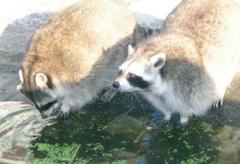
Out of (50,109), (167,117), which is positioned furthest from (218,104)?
(50,109)

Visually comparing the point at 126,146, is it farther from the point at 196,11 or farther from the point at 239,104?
the point at 196,11

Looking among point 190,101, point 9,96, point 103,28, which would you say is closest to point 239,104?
point 190,101

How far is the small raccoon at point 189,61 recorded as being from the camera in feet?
17.9

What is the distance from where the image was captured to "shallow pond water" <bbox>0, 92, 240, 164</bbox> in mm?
5434

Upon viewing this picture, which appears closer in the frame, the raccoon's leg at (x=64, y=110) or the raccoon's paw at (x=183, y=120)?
the raccoon's paw at (x=183, y=120)

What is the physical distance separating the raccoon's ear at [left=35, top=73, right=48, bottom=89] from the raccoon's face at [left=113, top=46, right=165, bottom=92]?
0.81 m

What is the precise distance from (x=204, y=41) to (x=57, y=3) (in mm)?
2644

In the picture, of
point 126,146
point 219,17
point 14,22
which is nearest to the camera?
point 126,146

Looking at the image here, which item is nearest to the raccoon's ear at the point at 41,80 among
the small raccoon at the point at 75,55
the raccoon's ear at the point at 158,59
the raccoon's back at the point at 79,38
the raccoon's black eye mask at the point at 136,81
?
the small raccoon at the point at 75,55

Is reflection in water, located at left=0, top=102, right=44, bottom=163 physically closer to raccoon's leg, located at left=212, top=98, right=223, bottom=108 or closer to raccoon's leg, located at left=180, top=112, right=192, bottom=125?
raccoon's leg, located at left=180, top=112, right=192, bottom=125

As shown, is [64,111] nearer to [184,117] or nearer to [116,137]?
[116,137]

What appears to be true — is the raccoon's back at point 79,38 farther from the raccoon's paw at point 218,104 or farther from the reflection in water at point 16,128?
the raccoon's paw at point 218,104

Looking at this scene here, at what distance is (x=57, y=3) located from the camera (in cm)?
791


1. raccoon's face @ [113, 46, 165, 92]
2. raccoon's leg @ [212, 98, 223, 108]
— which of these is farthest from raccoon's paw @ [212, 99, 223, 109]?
raccoon's face @ [113, 46, 165, 92]
